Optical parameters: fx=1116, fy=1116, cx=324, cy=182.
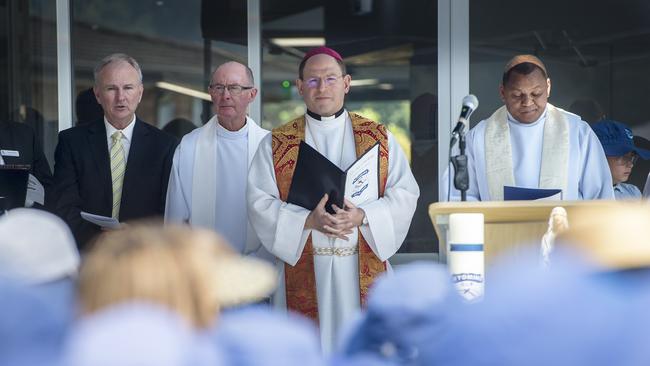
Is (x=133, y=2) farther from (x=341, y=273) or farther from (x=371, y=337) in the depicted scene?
(x=371, y=337)

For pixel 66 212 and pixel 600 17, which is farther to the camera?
pixel 600 17

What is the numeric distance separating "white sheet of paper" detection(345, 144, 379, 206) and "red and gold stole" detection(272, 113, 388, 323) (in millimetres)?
108

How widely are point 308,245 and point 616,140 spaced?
210 centimetres

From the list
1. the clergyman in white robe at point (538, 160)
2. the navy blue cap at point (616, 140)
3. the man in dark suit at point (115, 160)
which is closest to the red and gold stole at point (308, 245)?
the clergyman in white robe at point (538, 160)

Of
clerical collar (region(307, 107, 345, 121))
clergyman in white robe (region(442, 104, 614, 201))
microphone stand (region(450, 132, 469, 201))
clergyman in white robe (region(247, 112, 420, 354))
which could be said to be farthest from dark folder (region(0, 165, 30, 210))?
microphone stand (region(450, 132, 469, 201))

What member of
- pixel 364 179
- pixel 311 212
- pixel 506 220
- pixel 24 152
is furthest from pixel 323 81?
pixel 24 152

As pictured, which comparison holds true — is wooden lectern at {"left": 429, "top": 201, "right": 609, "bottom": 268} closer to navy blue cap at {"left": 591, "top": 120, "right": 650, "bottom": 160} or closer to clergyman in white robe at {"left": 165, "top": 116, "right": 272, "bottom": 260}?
clergyman in white robe at {"left": 165, "top": 116, "right": 272, "bottom": 260}

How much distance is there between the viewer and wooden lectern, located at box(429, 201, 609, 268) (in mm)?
3928

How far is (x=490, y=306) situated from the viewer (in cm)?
173

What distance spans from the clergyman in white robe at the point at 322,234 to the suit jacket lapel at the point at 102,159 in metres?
0.84

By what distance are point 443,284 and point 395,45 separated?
19.6 ft

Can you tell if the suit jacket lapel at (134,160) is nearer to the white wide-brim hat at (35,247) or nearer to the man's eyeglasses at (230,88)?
the man's eyeglasses at (230,88)

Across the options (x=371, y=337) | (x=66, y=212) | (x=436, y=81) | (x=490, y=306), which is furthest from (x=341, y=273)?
(x=490, y=306)

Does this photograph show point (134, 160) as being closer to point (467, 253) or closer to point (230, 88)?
point (230, 88)
